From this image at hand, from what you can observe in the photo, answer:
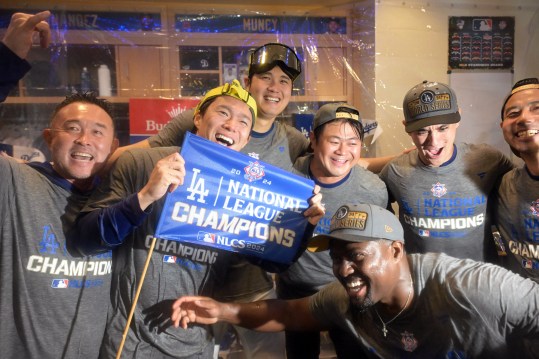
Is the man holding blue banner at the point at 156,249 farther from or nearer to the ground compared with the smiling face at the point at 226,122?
nearer to the ground

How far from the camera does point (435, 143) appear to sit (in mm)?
2291

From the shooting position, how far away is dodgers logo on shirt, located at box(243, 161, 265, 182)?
6.42 ft

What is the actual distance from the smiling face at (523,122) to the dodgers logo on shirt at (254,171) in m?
1.25

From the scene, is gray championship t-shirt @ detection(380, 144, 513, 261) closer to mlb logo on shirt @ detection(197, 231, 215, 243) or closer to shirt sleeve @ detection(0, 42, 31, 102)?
mlb logo on shirt @ detection(197, 231, 215, 243)

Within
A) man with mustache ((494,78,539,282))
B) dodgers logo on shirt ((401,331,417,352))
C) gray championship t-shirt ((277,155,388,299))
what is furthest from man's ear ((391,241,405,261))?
man with mustache ((494,78,539,282))

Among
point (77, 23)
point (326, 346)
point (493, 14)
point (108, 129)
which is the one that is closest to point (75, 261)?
point (108, 129)

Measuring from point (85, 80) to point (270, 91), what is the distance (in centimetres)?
231

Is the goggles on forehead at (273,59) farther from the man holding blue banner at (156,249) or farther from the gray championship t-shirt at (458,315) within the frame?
the gray championship t-shirt at (458,315)

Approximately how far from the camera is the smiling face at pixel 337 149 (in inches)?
88.4

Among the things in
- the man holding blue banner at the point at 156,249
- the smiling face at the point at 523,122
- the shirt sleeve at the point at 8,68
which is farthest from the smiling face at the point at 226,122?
the smiling face at the point at 523,122

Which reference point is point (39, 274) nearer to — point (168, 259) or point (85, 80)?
point (168, 259)

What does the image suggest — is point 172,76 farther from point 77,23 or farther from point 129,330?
point 129,330

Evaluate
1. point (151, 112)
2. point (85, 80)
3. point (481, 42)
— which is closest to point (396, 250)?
point (151, 112)

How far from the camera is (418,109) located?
2.31m
